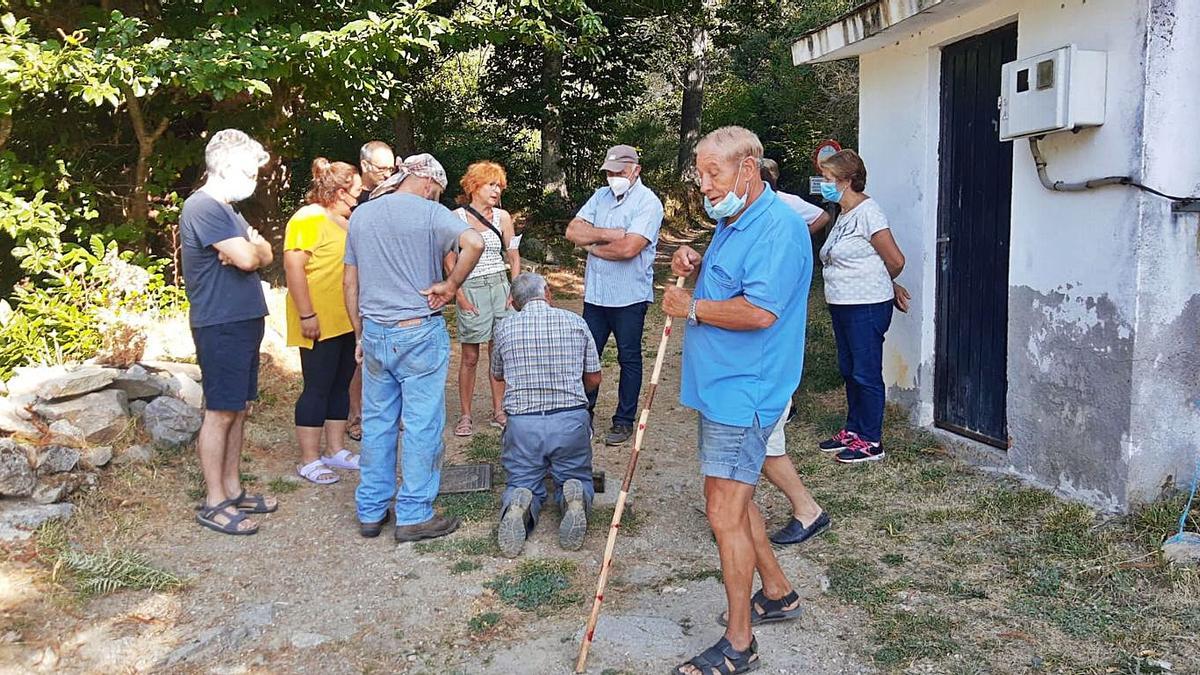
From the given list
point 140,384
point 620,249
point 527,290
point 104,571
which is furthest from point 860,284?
point 140,384

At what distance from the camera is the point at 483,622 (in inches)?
143

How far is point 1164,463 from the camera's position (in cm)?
423

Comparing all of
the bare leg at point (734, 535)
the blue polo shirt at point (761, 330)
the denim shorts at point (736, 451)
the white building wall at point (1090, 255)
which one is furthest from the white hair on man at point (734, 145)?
the white building wall at point (1090, 255)

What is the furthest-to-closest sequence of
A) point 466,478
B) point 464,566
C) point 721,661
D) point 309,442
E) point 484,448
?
point 484,448 → point 309,442 → point 466,478 → point 464,566 → point 721,661

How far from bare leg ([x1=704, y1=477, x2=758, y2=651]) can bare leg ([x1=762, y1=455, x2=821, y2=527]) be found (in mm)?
1093

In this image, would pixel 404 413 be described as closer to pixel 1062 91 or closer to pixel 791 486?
pixel 791 486

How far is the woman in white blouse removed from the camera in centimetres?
540

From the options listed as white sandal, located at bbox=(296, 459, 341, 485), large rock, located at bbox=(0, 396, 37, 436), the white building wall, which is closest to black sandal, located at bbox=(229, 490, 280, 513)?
white sandal, located at bbox=(296, 459, 341, 485)

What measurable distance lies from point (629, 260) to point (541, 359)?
1325 millimetres

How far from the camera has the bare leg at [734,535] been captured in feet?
10.2

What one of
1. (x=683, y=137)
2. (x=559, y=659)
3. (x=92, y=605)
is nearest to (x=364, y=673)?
(x=559, y=659)

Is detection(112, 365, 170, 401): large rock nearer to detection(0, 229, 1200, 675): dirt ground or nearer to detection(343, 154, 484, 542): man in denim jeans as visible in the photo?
detection(0, 229, 1200, 675): dirt ground

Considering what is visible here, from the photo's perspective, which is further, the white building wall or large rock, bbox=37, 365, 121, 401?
large rock, bbox=37, 365, 121, 401

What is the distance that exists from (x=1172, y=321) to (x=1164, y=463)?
2.17 ft
